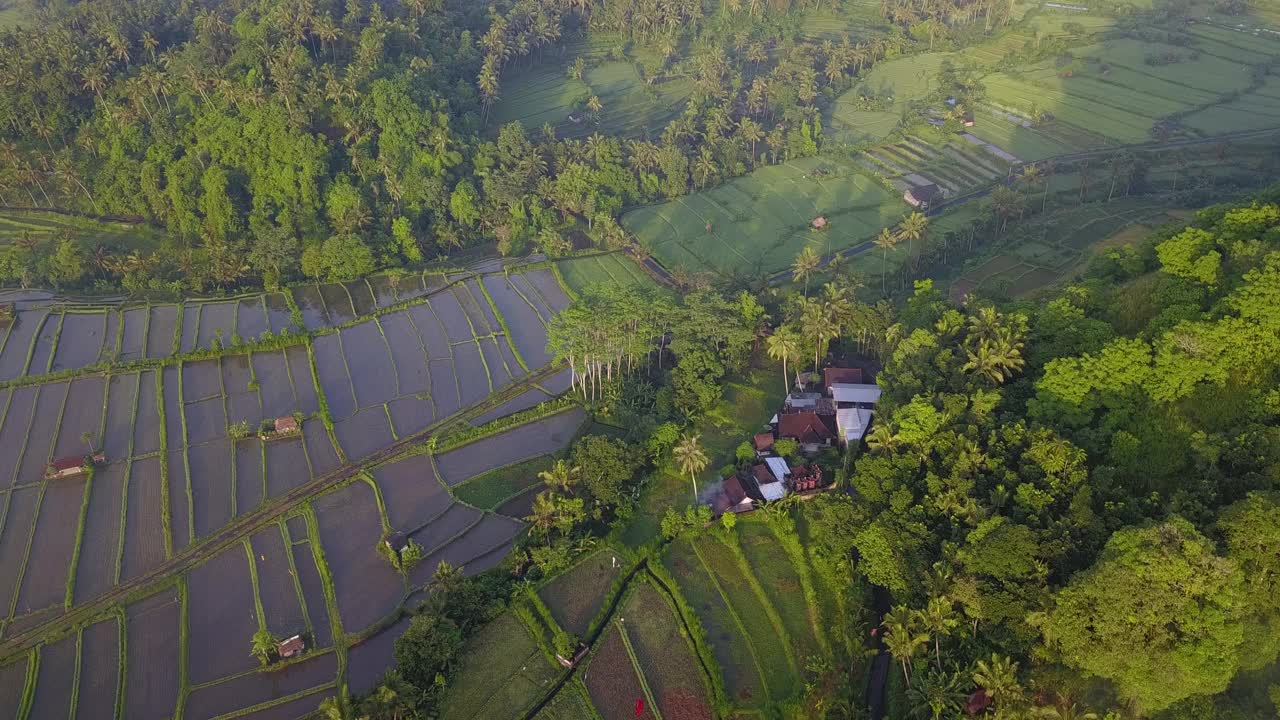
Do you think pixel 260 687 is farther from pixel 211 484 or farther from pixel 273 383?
pixel 273 383

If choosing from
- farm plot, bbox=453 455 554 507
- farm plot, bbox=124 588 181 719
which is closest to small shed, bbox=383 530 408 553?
farm plot, bbox=453 455 554 507

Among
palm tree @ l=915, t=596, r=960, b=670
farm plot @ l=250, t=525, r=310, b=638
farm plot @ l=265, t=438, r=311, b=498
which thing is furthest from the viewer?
farm plot @ l=265, t=438, r=311, b=498

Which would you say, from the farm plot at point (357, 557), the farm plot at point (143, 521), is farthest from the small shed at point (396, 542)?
the farm plot at point (143, 521)

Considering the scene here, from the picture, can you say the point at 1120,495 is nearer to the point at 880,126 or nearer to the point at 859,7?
the point at 880,126

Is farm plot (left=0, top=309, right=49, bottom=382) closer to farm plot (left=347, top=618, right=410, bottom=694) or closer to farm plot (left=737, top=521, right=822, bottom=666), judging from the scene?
farm plot (left=347, top=618, right=410, bottom=694)

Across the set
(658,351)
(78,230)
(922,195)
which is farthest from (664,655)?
(78,230)

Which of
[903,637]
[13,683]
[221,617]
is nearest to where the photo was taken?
[903,637]
